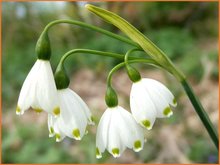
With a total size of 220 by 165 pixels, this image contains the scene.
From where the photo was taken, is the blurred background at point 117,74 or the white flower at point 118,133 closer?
the white flower at point 118,133

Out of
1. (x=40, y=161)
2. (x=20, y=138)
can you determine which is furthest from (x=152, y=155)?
(x=20, y=138)

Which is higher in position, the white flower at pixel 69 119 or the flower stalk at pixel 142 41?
the flower stalk at pixel 142 41

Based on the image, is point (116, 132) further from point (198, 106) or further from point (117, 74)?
point (117, 74)

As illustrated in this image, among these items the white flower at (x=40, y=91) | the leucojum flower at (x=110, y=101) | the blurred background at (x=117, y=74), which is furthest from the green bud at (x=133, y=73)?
the blurred background at (x=117, y=74)

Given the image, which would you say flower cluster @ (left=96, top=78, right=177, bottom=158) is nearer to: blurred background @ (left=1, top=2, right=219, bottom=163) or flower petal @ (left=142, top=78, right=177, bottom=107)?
flower petal @ (left=142, top=78, right=177, bottom=107)

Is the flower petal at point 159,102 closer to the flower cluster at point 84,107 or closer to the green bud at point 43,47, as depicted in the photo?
the flower cluster at point 84,107

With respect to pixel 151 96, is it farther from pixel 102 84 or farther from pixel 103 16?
pixel 102 84
